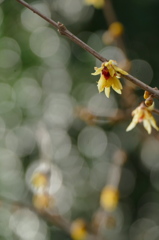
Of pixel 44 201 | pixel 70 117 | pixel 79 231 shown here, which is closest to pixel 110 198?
pixel 79 231

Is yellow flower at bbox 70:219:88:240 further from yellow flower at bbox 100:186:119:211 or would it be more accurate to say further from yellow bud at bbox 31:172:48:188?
yellow bud at bbox 31:172:48:188

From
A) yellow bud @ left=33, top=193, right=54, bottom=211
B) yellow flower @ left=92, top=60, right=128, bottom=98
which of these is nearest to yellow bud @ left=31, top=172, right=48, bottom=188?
yellow bud @ left=33, top=193, right=54, bottom=211

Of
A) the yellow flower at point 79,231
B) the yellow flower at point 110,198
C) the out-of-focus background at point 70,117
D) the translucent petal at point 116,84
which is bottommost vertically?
the out-of-focus background at point 70,117

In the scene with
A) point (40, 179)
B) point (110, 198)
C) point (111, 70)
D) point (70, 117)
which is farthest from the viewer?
point (70, 117)

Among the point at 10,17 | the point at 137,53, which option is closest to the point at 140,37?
the point at 137,53

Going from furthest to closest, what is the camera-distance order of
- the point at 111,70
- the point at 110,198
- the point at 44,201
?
the point at 110,198 < the point at 44,201 < the point at 111,70

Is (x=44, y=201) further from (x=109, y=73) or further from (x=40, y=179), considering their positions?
(x=109, y=73)

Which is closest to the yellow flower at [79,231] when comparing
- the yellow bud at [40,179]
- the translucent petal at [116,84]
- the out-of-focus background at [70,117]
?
the yellow bud at [40,179]

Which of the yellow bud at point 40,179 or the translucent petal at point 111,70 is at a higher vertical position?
the translucent petal at point 111,70

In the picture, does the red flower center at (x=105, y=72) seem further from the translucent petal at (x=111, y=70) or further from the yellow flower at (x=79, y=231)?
the yellow flower at (x=79, y=231)
